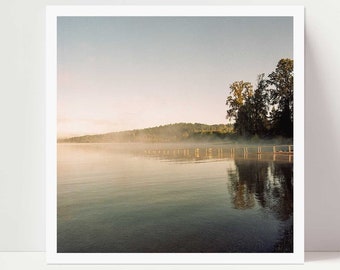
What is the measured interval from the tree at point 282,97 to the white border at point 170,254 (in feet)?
0.27

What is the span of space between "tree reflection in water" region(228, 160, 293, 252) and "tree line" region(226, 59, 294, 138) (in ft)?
1.11

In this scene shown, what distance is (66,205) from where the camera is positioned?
484 cm

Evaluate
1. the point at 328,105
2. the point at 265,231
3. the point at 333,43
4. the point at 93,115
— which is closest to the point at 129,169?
the point at 93,115

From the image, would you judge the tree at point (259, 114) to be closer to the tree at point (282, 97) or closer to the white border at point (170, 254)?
the tree at point (282, 97)

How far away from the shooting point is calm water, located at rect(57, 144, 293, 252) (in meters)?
4.80

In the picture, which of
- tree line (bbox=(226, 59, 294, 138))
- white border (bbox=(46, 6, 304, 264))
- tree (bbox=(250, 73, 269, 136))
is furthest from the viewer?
tree (bbox=(250, 73, 269, 136))

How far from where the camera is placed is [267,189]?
15.9 feet

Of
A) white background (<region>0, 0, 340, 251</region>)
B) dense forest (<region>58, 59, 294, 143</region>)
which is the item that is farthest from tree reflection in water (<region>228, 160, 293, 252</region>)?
white background (<region>0, 0, 340, 251</region>)

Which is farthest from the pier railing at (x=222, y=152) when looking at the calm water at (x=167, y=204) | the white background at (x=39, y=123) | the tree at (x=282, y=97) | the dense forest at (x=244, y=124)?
the white background at (x=39, y=123)

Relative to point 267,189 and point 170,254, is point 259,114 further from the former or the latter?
point 170,254

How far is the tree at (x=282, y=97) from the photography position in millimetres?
4797

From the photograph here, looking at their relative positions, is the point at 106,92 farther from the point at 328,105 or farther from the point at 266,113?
the point at 328,105

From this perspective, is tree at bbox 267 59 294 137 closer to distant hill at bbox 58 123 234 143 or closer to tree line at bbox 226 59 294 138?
tree line at bbox 226 59 294 138

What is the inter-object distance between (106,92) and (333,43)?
2520 millimetres
